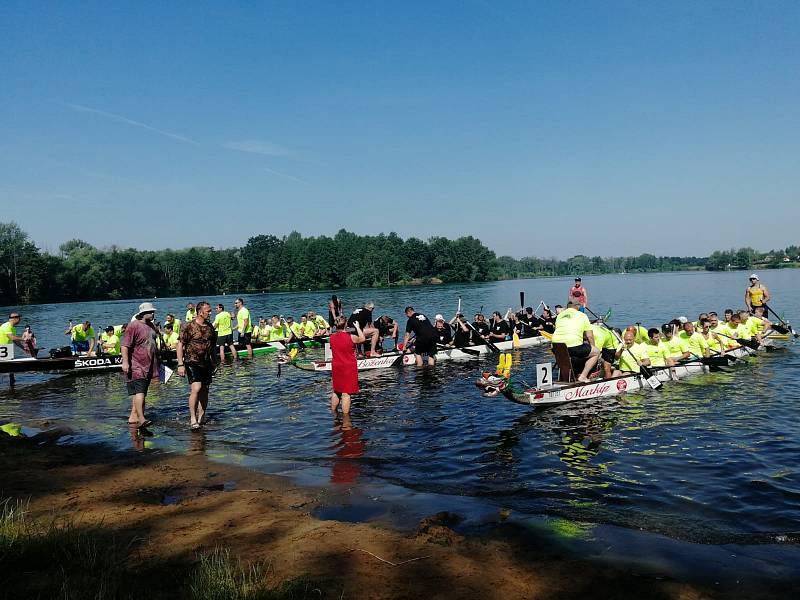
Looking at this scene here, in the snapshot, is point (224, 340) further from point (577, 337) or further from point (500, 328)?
point (577, 337)

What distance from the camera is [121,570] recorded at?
4305mm

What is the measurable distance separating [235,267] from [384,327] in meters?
110

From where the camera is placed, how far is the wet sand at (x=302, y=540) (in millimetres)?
4555

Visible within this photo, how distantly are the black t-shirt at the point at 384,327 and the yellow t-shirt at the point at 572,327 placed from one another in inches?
385

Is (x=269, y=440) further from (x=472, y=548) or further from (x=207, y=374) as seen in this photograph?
(x=472, y=548)

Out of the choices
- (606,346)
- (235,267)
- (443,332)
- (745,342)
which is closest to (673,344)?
(606,346)

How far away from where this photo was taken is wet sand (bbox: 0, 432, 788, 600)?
4.55 m

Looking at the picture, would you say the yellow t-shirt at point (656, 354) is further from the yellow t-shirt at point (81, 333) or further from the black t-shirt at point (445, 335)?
the yellow t-shirt at point (81, 333)

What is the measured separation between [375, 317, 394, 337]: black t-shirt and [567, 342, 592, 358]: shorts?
9807mm

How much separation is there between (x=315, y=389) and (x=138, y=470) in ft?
24.0

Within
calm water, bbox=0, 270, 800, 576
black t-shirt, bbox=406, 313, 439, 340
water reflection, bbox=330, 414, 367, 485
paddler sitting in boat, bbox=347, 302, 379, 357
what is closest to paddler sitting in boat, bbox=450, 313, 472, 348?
black t-shirt, bbox=406, 313, 439, 340

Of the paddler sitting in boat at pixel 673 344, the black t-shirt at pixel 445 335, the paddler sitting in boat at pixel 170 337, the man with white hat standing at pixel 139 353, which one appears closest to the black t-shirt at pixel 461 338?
the black t-shirt at pixel 445 335

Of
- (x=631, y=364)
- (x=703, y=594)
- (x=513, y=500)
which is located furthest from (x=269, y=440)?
(x=631, y=364)

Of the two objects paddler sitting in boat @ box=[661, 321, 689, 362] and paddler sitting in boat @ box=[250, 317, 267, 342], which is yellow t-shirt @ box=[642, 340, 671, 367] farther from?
paddler sitting in boat @ box=[250, 317, 267, 342]
